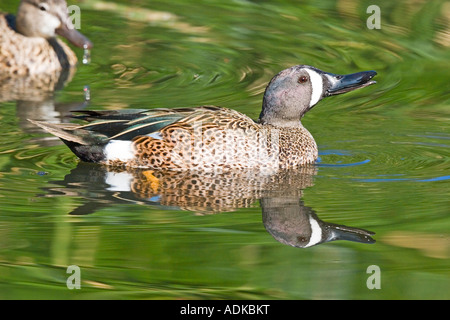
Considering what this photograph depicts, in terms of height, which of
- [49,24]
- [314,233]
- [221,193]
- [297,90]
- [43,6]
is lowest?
[314,233]

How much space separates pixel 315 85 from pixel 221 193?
5.48 ft

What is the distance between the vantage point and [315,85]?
32.2 feet

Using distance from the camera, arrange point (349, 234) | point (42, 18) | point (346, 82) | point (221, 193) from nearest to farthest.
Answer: point (349, 234)
point (221, 193)
point (346, 82)
point (42, 18)

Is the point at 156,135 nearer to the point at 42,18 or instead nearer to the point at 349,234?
the point at 349,234

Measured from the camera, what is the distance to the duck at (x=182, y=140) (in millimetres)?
9383

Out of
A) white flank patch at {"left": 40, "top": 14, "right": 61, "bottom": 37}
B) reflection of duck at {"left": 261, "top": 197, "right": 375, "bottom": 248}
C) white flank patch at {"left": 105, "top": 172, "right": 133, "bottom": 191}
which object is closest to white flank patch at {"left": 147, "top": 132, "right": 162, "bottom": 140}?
white flank patch at {"left": 105, "top": 172, "right": 133, "bottom": 191}

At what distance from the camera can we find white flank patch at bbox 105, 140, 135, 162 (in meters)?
9.45

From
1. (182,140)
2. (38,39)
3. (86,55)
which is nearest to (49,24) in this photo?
(38,39)

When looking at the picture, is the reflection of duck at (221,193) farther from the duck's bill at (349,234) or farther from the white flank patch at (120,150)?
the white flank patch at (120,150)

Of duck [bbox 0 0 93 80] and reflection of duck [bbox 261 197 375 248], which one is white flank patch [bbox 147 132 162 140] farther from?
duck [bbox 0 0 93 80]

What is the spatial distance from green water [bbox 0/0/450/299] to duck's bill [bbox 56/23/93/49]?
23 centimetres

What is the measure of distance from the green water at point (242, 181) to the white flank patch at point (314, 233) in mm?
74

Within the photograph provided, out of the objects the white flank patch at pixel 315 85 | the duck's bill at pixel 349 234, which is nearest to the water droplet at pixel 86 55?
the white flank patch at pixel 315 85

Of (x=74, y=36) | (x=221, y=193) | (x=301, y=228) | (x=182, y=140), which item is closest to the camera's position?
(x=301, y=228)
